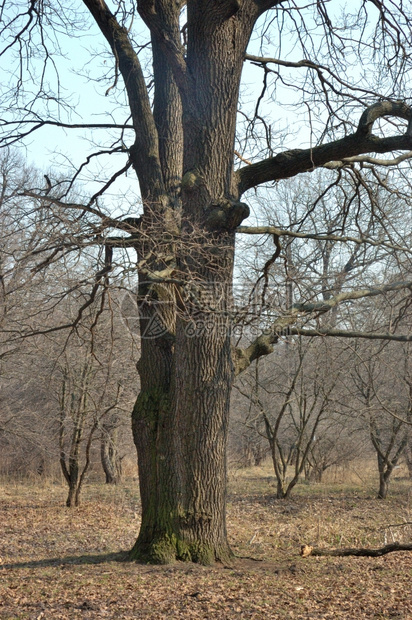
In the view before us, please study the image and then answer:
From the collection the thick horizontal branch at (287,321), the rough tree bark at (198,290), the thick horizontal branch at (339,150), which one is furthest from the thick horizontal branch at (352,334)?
the thick horizontal branch at (339,150)

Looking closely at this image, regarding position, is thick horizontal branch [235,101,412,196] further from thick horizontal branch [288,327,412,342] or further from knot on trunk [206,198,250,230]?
thick horizontal branch [288,327,412,342]

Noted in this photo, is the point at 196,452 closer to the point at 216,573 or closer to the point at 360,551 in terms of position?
the point at 216,573

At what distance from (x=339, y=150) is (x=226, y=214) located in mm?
1285

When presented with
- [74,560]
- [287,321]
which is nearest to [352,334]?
[287,321]

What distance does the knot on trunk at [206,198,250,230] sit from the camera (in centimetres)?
590

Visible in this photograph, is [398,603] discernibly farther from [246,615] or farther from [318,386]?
[318,386]

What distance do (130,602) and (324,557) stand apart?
10.5 feet

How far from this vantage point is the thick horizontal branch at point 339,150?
18.5ft

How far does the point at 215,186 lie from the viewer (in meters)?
6.16

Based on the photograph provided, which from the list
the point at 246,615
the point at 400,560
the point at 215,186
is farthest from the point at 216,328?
the point at 400,560

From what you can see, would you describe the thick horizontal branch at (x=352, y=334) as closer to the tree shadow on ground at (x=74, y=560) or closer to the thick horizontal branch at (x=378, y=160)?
the thick horizontal branch at (x=378, y=160)

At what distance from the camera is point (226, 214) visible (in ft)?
19.4

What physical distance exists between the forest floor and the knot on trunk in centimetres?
336

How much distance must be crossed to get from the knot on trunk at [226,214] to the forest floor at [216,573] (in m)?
3.36
